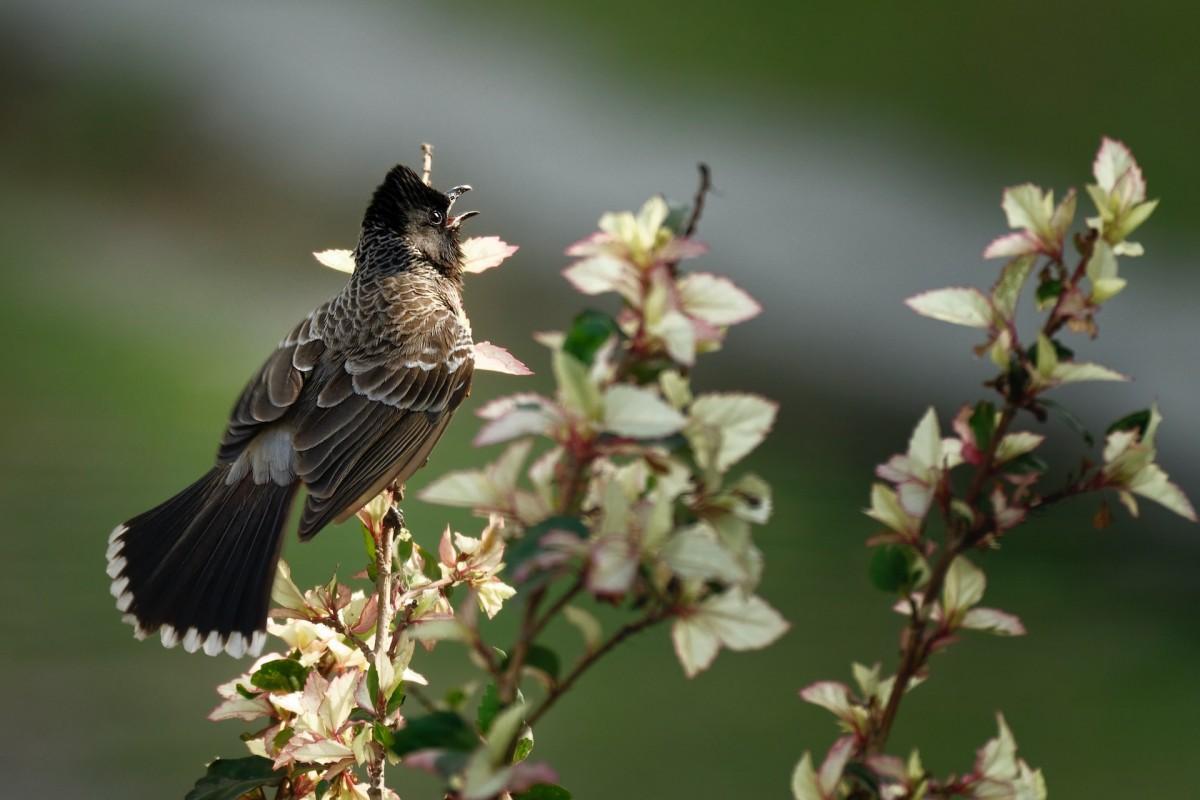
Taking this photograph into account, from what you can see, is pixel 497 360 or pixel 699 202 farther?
pixel 497 360

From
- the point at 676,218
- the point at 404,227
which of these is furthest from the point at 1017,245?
the point at 404,227

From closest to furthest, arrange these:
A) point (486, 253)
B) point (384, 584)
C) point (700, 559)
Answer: point (700, 559), point (384, 584), point (486, 253)

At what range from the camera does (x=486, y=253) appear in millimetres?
657

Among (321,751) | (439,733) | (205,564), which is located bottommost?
(205,564)

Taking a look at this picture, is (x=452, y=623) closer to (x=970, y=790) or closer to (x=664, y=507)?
(x=664, y=507)

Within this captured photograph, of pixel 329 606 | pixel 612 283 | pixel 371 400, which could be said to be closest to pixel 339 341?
pixel 371 400

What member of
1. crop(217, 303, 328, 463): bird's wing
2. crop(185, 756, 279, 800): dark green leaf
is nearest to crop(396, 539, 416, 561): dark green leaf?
crop(185, 756, 279, 800): dark green leaf

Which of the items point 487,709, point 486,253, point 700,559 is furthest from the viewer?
point 486,253

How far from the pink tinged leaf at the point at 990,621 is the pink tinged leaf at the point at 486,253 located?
0.34m

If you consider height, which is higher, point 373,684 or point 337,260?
point 337,260

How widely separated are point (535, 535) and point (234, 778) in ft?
0.92

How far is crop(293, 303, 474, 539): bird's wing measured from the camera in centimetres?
90

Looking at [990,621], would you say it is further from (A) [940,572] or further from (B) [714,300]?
(B) [714,300]

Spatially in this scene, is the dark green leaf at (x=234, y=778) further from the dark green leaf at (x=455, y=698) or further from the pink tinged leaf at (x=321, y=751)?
the dark green leaf at (x=455, y=698)
